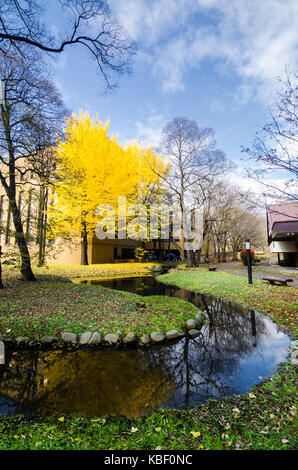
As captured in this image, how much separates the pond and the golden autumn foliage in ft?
35.2

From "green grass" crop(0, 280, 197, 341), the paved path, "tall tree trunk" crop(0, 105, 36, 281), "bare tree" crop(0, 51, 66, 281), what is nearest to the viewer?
"green grass" crop(0, 280, 197, 341)

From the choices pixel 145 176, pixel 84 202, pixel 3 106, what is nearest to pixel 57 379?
pixel 3 106

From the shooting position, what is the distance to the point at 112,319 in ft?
16.5

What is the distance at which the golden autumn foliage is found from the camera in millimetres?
13883

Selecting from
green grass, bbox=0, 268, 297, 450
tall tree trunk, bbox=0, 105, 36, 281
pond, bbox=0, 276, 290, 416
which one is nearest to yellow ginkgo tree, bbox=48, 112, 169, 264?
tall tree trunk, bbox=0, 105, 36, 281

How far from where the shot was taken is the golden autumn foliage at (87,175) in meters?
13.9

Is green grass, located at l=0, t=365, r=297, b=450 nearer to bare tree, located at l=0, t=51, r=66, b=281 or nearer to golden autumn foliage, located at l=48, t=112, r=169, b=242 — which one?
bare tree, located at l=0, t=51, r=66, b=281

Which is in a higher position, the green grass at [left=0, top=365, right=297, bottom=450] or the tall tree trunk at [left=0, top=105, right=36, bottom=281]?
the tall tree trunk at [left=0, top=105, right=36, bottom=281]

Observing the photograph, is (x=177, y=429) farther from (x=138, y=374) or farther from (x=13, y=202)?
(x=13, y=202)
